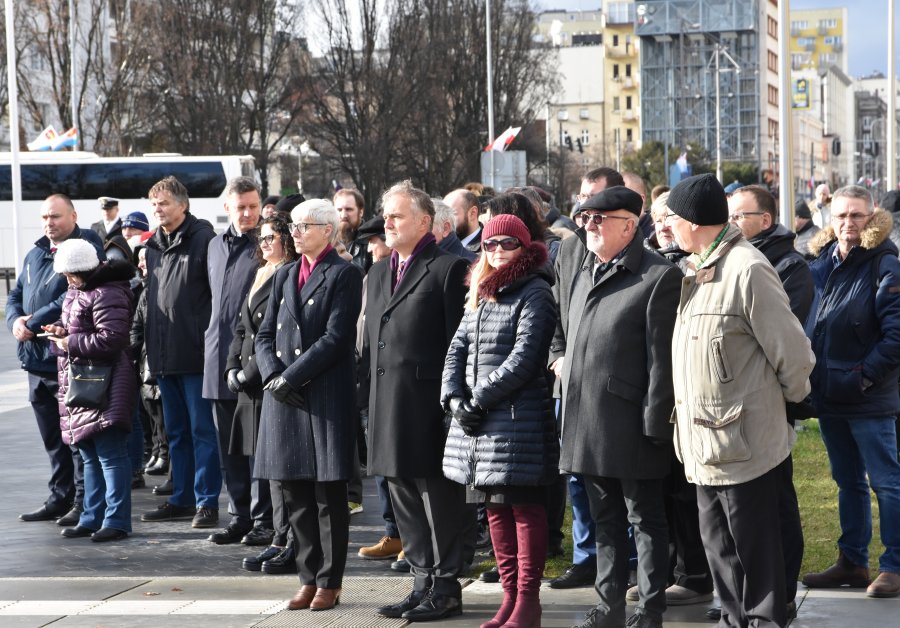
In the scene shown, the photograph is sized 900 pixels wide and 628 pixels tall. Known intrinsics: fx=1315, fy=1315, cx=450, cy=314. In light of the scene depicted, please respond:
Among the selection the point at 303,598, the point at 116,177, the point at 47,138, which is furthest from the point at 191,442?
the point at 116,177

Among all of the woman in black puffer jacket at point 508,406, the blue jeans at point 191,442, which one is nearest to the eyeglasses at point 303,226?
the woman in black puffer jacket at point 508,406

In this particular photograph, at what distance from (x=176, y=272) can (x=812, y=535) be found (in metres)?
Answer: 4.69

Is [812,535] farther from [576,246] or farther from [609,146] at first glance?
[609,146]

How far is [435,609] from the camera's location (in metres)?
6.64

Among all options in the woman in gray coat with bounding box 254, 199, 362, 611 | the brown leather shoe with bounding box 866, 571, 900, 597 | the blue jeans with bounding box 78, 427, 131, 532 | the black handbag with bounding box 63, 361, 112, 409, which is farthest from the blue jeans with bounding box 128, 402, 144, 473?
the brown leather shoe with bounding box 866, 571, 900, 597

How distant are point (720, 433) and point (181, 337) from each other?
4748 millimetres


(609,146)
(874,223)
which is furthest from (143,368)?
(609,146)

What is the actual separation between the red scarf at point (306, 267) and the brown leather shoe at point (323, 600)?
1.63 metres

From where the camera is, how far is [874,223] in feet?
22.9

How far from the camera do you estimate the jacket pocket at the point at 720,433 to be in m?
5.56

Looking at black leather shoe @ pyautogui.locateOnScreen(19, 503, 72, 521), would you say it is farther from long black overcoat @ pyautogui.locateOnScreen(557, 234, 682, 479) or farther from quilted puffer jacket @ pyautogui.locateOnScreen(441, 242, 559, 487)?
long black overcoat @ pyautogui.locateOnScreen(557, 234, 682, 479)

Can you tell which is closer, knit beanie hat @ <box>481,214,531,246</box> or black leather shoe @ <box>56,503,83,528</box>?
knit beanie hat @ <box>481,214,531,246</box>

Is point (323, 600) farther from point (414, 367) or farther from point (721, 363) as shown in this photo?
point (721, 363)

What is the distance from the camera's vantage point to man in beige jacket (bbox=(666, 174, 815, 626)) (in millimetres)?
5562
